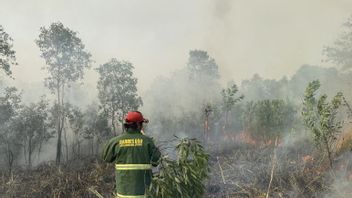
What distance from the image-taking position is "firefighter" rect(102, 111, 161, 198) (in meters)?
6.31

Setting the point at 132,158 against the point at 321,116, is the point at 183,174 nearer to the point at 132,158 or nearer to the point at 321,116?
the point at 132,158

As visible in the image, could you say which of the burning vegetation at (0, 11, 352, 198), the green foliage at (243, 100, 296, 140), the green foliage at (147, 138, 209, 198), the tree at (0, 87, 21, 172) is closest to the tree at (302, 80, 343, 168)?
the burning vegetation at (0, 11, 352, 198)

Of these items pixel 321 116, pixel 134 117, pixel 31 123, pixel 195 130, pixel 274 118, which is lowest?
pixel 195 130

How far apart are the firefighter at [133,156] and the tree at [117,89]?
44.7m

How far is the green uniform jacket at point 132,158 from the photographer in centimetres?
632

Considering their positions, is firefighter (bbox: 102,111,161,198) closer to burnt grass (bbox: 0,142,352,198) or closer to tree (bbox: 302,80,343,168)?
burnt grass (bbox: 0,142,352,198)

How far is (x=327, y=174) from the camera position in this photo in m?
12.6

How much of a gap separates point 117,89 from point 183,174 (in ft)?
151

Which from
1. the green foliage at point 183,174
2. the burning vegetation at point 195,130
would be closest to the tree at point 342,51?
the burning vegetation at point 195,130

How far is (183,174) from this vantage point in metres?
6.06

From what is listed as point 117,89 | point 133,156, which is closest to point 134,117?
point 133,156

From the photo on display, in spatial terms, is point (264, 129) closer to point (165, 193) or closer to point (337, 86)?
point (337, 86)

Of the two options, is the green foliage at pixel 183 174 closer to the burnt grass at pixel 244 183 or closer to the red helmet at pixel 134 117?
the red helmet at pixel 134 117

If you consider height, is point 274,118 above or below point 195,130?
above
